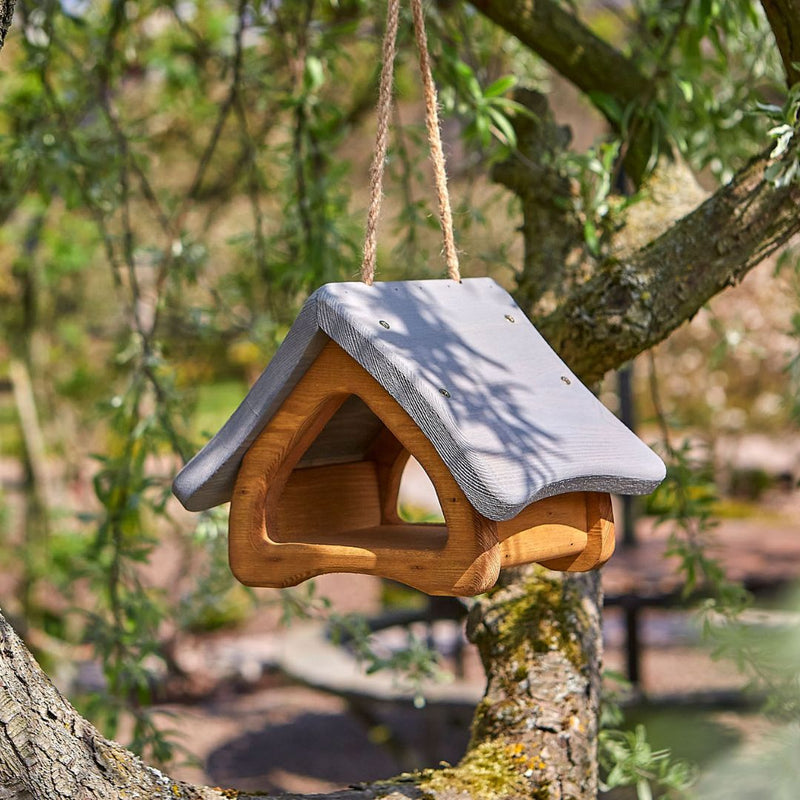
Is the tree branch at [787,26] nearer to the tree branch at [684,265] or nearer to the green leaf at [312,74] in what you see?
the tree branch at [684,265]

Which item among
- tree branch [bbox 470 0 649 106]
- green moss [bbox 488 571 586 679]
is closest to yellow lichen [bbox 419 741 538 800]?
green moss [bbox 488 571 586 679]

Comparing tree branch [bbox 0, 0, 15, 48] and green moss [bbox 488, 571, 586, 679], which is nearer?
tree branch [bbox 0, 0, 15, 48]

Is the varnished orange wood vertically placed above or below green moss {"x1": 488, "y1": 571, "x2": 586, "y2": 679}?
above

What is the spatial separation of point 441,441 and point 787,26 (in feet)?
3.01

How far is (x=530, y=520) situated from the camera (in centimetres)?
135

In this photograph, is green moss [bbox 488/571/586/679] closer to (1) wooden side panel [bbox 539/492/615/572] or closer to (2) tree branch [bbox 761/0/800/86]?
(1) wooden side panel [bbox 539/492/615/572]

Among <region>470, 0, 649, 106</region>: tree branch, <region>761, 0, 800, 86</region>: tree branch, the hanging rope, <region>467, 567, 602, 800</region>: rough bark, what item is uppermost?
<region>470, 0, 649, 106</region>: tree branch

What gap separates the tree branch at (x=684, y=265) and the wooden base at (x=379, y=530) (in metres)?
0.35

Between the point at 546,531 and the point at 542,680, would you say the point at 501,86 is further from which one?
the point at 542,680

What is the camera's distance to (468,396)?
4.08 feet

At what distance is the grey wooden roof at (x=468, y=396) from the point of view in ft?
3.88

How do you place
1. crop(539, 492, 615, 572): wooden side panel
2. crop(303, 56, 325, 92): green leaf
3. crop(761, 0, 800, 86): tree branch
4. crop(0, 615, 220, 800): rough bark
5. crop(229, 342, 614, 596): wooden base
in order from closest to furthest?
1. crop(0, 615, 220, 800): rough bark
2. crop(229, 342, 614, 596): wooden base
3. crop(539, 492, 615, 572): wooden side panel
4. crop(761, 0, 800, 86): tree branch
5. crop(303, 56, 325, 92): green leaf

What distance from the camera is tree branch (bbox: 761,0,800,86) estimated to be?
5.08 ft

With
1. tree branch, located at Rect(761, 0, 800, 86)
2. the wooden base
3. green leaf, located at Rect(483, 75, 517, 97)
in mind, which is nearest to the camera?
the wooden base
